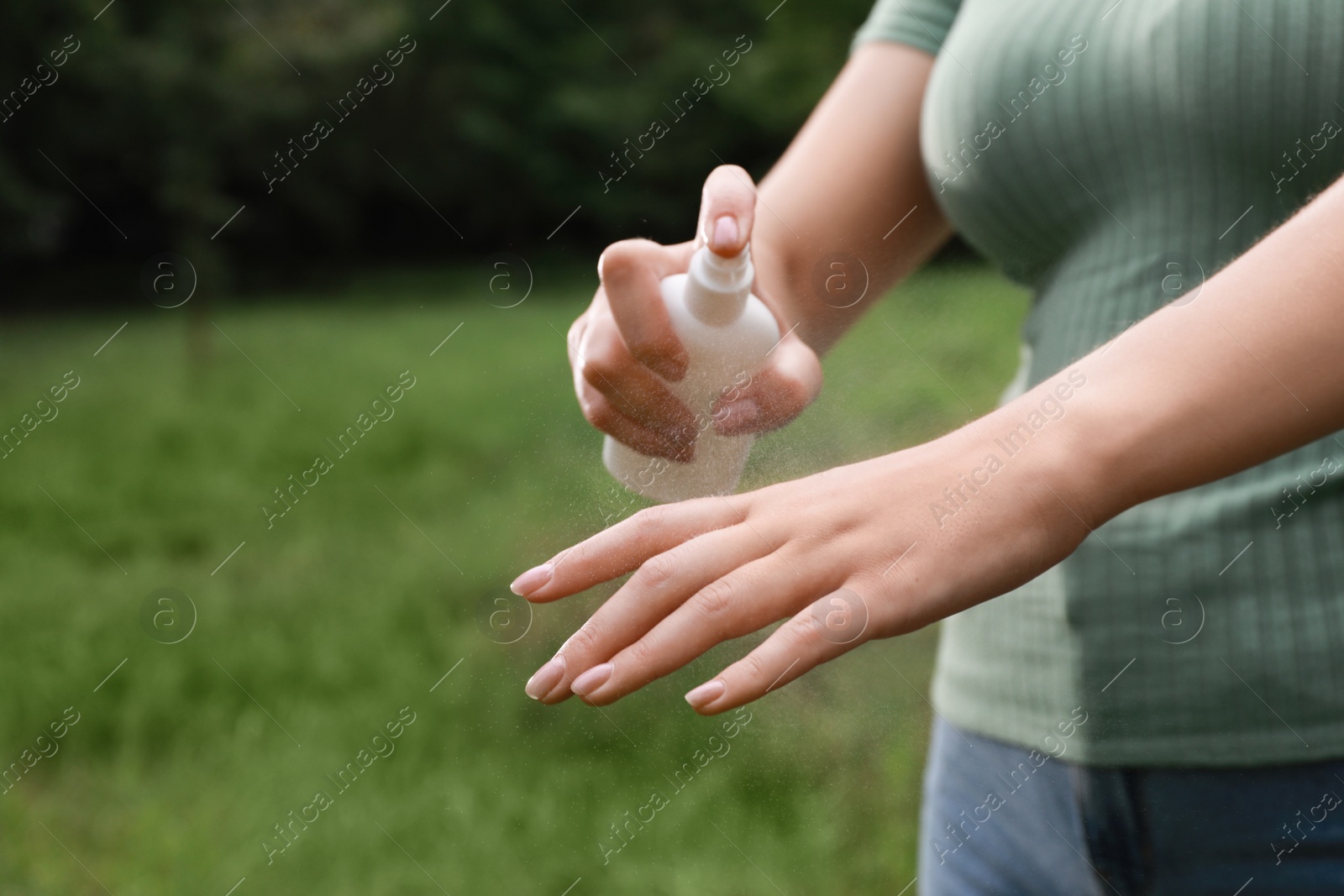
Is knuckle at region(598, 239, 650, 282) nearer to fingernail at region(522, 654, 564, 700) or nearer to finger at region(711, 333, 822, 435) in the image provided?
finger at region(711, 333, 822, 435)

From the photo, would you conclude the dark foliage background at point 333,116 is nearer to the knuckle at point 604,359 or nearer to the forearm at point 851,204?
the forearm at point 851,204

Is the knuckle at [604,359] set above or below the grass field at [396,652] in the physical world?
above

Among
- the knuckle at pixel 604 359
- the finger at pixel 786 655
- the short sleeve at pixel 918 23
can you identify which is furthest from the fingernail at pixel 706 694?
the short sleeve at pixel 918 23

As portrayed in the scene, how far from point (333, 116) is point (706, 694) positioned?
15957mm

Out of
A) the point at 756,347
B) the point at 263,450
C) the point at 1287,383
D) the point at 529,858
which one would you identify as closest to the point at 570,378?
the point at 756,347

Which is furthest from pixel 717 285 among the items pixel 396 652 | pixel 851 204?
pixel 396 652

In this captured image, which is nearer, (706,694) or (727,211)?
(706,694)

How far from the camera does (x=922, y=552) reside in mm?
461

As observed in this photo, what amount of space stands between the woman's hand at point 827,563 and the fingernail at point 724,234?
0.54 ft

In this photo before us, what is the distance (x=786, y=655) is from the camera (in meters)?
0.46

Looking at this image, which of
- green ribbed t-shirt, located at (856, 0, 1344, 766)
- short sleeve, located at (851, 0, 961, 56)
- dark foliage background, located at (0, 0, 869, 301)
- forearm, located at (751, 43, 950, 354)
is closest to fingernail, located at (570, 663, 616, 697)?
forearm, located at (751, 43, 950, 354)

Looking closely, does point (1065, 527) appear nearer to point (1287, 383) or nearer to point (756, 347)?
point (1287, 383)

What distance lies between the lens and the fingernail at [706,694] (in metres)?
0.47

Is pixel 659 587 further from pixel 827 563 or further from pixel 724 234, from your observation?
pixel 724 234
